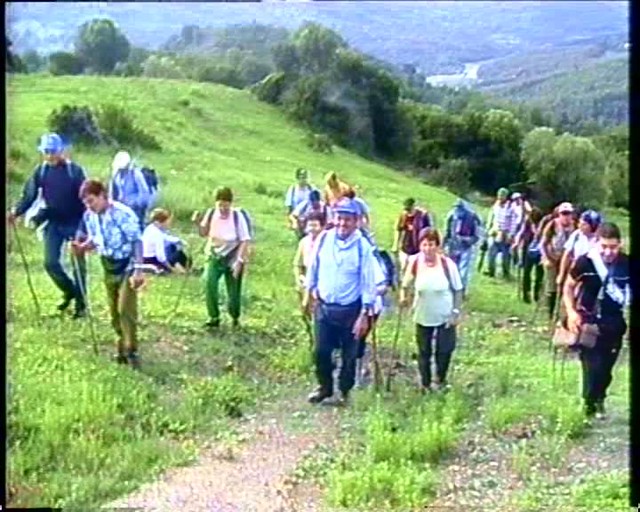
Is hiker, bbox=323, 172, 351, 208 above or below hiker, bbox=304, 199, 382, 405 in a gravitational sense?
above

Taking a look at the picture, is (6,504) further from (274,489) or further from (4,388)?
(274,489)

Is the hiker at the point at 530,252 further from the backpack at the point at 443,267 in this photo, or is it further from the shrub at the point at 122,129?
the shrub at the point at 122,129

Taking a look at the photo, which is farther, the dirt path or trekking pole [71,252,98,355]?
trekking pole [71,252,98,355]

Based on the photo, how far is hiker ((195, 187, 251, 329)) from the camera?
11.3ft

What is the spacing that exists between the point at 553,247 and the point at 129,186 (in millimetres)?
847

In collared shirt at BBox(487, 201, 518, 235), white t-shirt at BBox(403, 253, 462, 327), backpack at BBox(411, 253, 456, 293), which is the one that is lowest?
white t-shirt at BBox(403, 253, 462, 327)

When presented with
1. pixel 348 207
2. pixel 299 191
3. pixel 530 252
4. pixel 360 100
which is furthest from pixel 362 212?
pixel 530 252

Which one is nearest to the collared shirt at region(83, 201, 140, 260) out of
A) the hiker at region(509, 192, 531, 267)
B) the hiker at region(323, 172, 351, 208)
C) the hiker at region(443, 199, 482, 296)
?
the hiker at region(323, 172, 351, 208)

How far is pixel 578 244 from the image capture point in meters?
3.38

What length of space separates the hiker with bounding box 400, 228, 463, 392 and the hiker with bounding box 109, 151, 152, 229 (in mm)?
540

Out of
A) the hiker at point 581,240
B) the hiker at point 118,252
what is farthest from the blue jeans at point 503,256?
the hiker at point 118,252

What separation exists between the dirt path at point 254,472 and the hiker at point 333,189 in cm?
40

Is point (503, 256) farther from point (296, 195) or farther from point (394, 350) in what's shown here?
point (296, 195)

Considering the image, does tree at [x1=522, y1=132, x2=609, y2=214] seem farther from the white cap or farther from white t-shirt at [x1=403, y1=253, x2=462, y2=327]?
the white cap
